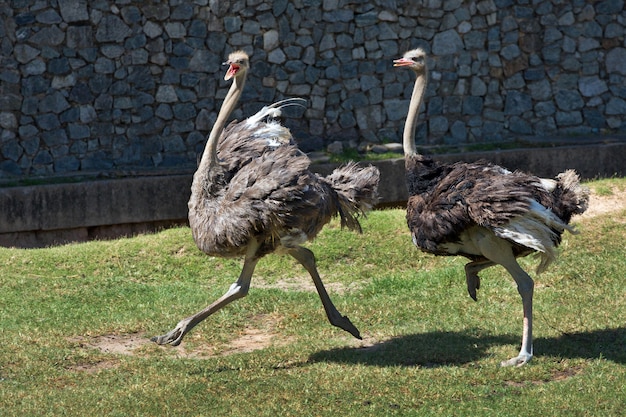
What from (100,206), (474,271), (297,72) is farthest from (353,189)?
(297,72)

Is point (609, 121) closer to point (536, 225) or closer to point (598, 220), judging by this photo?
point (598, 220)

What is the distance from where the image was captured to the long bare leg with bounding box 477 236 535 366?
23.6ft

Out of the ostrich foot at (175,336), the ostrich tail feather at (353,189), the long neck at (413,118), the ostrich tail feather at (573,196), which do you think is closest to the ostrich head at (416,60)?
the long neck at (413,118)

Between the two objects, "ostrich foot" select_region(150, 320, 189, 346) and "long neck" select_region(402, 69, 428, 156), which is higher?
"long neck" select_region(402, 69, 428, 156)

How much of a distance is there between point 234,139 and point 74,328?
6.69 feet

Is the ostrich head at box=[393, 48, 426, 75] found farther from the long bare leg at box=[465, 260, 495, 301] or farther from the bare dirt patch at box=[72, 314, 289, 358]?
the bare dirt patch at box=[72, 314, 289, 358]

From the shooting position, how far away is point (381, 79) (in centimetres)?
1506

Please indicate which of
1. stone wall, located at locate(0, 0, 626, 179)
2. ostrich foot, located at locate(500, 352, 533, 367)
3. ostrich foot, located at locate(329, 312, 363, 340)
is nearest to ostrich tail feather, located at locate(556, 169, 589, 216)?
ostrich foot, located at locate(500, 352, 533, 367)

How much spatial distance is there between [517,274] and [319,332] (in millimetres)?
1830

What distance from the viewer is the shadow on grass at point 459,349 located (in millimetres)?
7371

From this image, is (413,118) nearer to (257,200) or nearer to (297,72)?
(257,200)

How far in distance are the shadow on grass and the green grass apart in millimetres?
16

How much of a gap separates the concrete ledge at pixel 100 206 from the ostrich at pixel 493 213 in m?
5.70

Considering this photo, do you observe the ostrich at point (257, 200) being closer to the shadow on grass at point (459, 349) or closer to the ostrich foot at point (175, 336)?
the ostrich foot at point (175, 336)
